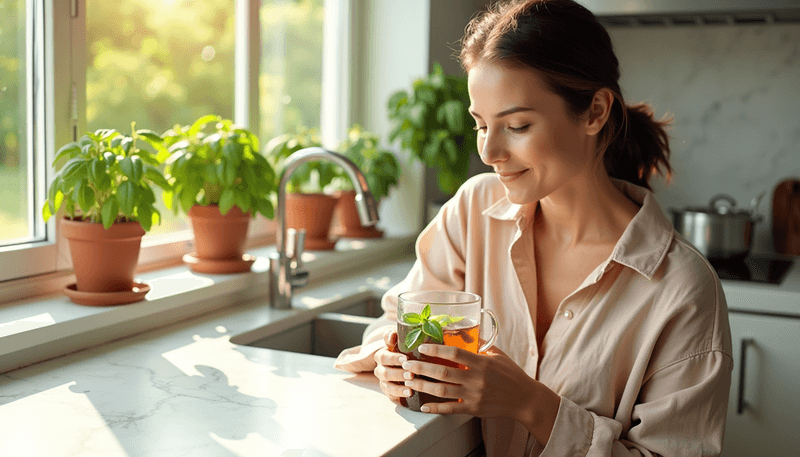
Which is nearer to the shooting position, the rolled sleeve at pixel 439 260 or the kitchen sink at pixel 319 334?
the rolled sleeve at pixel 439 260

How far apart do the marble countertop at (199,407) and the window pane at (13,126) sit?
0.34 metres

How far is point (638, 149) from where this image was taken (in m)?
1.44

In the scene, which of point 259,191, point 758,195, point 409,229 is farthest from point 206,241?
point 758,195

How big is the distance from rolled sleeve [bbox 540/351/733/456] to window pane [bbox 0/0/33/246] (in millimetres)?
1122

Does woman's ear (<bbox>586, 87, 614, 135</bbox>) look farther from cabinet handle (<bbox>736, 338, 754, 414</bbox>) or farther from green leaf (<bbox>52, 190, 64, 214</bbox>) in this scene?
cabinet handle (<bbox>736, 338, 754, 414</bbox>)

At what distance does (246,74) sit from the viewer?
7.29 feet

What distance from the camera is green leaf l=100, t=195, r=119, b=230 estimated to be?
4.56 ft

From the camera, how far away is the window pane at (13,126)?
4.81 feet

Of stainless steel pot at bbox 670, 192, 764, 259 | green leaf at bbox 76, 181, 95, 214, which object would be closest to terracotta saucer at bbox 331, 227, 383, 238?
stainless steel pot at bbox 670, 192, 764, 259

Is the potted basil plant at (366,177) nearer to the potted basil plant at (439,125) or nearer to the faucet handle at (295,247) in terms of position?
the potted basil plant at (439,125)

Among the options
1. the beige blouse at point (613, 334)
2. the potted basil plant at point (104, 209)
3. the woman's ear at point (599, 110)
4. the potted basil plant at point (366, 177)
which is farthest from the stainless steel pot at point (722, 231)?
the potted basil plant at point (104, 209)

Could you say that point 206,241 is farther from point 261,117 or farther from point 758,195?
point 758,195

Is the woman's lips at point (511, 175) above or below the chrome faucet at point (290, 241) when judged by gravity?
above

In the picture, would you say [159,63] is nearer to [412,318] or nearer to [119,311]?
[119,311]
